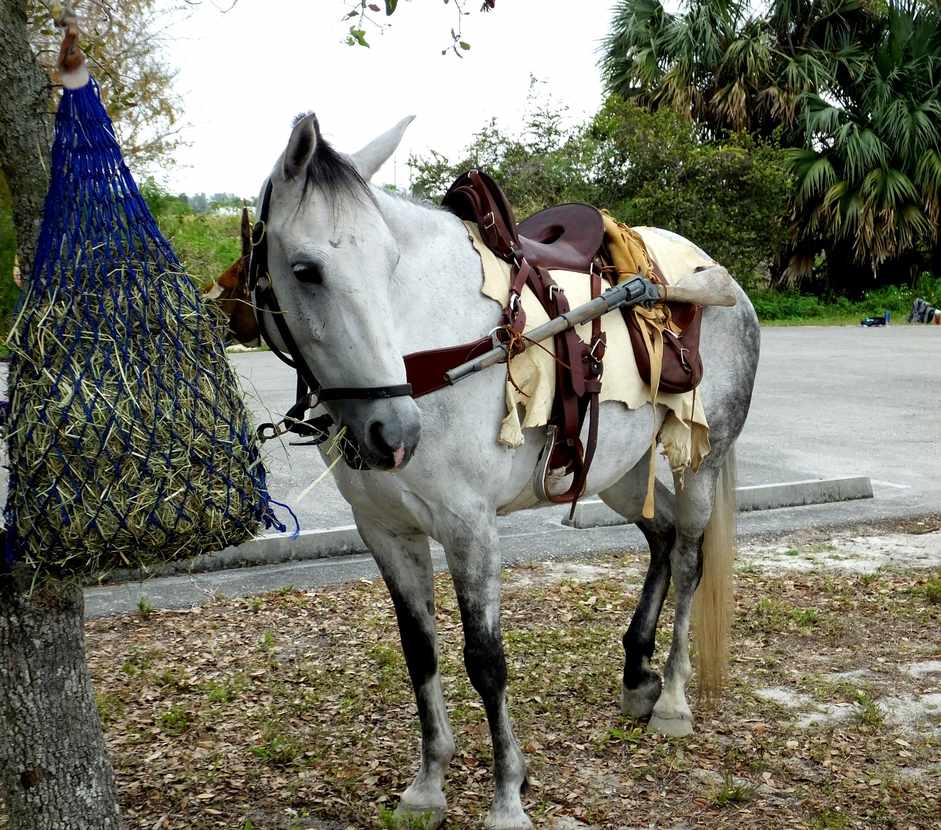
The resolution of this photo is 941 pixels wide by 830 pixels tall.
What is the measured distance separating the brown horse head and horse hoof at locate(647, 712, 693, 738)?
2.20m

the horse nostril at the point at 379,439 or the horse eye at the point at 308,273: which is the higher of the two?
the horse eye at the point at 308,273

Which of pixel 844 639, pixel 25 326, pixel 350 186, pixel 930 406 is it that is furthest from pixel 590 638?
pixel 930 406

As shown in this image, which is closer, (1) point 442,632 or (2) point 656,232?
(2) point 656,232

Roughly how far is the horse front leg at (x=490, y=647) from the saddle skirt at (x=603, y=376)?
32 centimetres

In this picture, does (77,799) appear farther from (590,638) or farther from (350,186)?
(590,638)

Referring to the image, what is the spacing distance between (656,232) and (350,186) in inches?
76.5

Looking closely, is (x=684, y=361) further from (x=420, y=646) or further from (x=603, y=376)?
(x=420, y=646)

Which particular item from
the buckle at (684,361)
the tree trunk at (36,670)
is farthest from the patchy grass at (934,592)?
the tree trunk at (36,670)

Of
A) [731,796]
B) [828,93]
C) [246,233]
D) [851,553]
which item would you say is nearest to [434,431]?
[246,233]

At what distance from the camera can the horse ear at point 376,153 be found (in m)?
2.71

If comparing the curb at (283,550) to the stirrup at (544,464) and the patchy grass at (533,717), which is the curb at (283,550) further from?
the stirrup at (544,464)

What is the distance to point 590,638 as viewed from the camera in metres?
4.82

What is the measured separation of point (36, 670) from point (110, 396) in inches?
35.3

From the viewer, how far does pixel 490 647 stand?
10.1 feet
